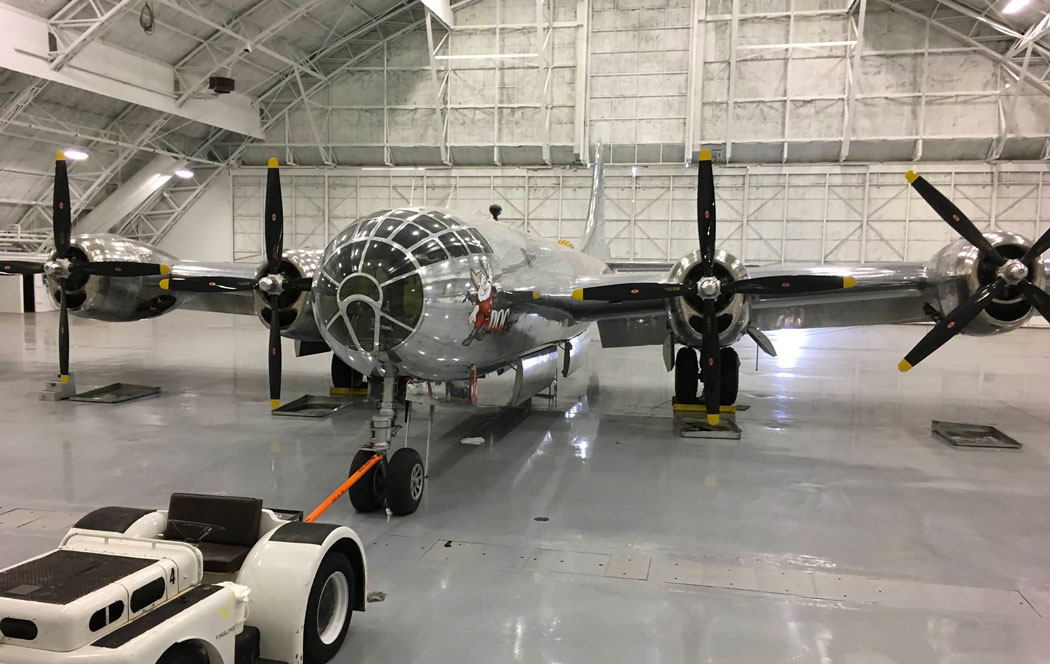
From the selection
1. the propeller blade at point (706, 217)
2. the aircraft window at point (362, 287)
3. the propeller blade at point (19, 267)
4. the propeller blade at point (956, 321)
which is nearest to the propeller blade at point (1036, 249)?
the propeller blade at point (956, 321)

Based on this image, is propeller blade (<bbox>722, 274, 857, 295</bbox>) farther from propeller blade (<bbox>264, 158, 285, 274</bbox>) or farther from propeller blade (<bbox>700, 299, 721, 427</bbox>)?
propeller blade (<bbox>264, 158, 285, 274</bbox>)

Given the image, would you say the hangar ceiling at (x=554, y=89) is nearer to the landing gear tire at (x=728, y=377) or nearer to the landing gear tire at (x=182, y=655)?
the landing gear tire at (x=728, y=377)

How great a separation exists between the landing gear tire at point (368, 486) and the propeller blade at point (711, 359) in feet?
15.0

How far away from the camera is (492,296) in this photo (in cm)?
855

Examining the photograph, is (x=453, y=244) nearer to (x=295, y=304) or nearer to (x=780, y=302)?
(x=295, y=304)

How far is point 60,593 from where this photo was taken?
320 cm

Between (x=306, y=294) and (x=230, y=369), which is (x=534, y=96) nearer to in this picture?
(x=230, y=369)

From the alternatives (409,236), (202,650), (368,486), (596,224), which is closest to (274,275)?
(409,236)

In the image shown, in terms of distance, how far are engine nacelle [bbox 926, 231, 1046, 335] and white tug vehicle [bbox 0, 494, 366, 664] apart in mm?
9764

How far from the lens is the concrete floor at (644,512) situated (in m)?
4.92

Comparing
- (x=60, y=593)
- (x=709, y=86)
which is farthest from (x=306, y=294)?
(x=709, y=86)

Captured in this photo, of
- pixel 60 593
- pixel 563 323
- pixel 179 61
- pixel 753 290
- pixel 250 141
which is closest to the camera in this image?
pixel 60 593

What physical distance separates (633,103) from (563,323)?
20956 millimetres

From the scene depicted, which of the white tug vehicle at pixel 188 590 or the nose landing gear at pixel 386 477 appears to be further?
the nose landing gear at pixel 386 477
